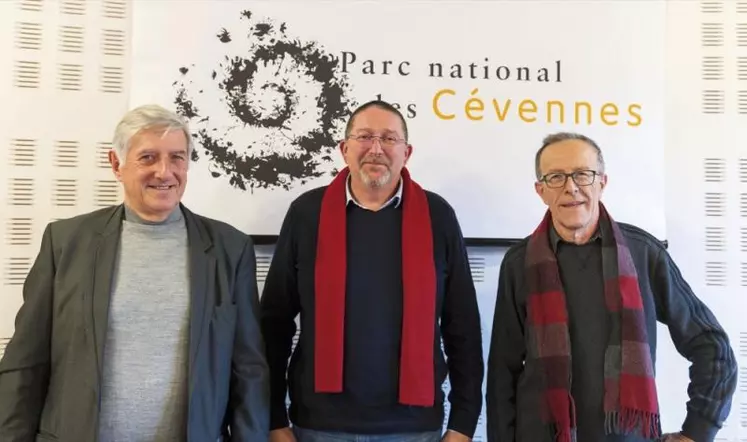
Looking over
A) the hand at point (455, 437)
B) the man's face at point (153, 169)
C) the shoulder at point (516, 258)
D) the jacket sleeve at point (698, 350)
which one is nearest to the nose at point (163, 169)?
the man's face at point (153, 169)

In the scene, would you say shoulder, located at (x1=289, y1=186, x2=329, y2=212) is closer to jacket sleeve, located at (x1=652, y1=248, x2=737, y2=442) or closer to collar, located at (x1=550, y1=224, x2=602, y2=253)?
collar, located at (x1=550, y1=224, x2=602, y2=253)

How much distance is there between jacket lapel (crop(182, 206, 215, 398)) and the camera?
1507 millimetres

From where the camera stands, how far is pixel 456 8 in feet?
7.86

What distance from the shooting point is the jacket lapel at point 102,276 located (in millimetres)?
1451

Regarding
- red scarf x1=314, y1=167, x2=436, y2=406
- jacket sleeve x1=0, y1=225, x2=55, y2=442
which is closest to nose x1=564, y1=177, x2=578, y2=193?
red scarf x1=314, y1=167, x2=436, y2=406

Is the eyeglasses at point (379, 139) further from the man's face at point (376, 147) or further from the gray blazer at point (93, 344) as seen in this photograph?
the gray blazer at point (93, 344)

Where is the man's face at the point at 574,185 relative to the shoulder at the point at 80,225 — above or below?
above

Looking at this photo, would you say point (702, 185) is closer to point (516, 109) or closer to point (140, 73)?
point (516, 109)

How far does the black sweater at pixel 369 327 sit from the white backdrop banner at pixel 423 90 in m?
0.49

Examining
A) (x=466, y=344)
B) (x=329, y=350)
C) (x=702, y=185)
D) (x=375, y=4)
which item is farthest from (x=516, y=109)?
(x=329, y=350)

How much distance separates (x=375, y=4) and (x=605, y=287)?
1.43 meters

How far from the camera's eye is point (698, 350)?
1713mm

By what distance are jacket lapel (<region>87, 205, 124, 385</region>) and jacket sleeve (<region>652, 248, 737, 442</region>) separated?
1533mm

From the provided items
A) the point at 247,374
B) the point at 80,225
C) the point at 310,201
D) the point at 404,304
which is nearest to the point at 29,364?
the point at 80,225
